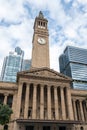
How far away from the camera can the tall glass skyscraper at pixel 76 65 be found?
11181 cm

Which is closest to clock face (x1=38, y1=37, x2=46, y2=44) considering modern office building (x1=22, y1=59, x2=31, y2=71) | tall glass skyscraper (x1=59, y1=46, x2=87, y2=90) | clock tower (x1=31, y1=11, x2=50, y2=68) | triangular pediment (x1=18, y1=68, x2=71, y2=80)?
clock tower (x1=31, y1=11, x2=50, y2=68)

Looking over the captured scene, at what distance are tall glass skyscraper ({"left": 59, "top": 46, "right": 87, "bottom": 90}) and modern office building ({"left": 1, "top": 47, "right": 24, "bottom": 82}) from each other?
41.7 meters

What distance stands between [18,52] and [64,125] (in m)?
130

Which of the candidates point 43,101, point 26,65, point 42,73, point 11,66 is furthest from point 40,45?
point 26,65

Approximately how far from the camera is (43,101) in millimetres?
38500

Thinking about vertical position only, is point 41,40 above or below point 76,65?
below

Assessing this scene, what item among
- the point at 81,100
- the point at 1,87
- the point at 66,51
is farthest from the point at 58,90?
the point at 66,51

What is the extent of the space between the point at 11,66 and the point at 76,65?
55.4 meters

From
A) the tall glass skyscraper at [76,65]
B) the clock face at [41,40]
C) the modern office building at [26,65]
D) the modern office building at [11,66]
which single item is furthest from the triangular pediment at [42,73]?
the modern office building at [26,65]

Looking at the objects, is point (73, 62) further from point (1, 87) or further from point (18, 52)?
point (1, 87)

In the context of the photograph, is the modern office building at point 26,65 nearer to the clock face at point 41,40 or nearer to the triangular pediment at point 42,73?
the clock face at point 41,40

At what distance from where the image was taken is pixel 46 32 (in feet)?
198

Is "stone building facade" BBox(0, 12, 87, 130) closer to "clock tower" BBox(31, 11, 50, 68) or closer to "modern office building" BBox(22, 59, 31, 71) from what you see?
"clock tower" BBox(31, 11, 50, 68)

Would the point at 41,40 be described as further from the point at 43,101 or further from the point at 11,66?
the point at 11,66
